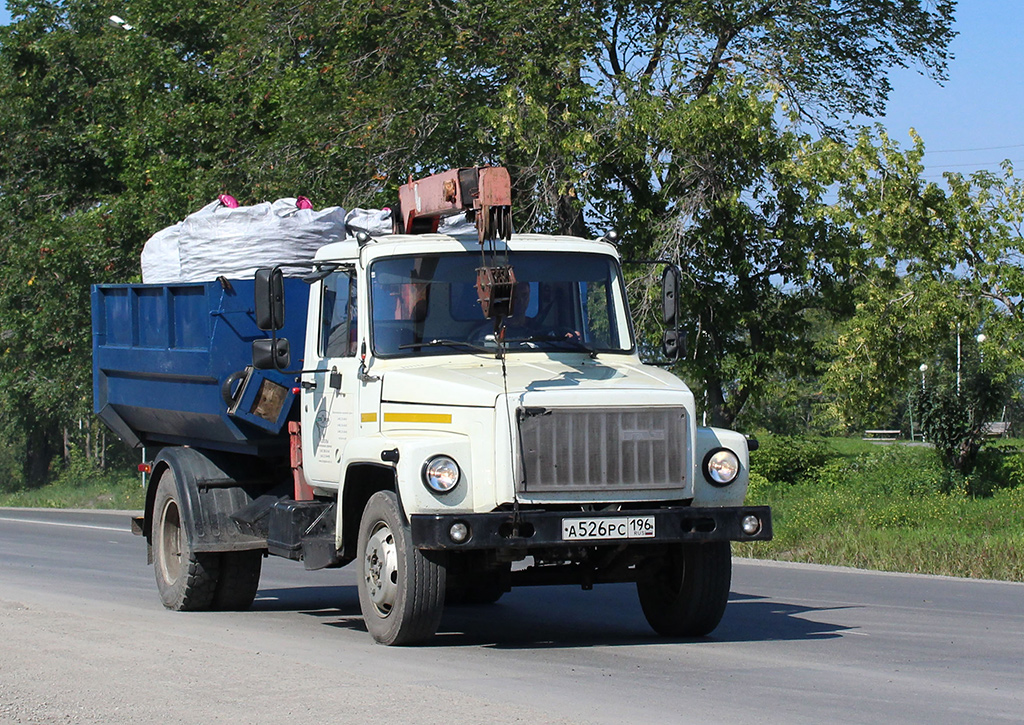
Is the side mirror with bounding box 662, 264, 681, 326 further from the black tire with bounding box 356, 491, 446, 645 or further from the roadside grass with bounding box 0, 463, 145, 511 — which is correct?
the roadside grass with bounding box 0, 463, 145, 511

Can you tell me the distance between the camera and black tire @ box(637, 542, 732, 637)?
30.0ft

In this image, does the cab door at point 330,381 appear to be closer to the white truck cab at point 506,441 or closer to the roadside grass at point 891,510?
the white truck cab at point 506,441

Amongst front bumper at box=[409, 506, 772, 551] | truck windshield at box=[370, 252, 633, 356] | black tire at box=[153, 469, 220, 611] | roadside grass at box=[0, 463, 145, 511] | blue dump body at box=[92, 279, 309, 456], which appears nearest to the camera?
front bumper at box=[409, 506, 772, 551]

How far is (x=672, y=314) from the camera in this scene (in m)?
9.73

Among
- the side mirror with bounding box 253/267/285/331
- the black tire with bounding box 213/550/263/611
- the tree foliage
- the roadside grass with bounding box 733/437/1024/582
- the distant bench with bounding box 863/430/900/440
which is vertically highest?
the tree foliage

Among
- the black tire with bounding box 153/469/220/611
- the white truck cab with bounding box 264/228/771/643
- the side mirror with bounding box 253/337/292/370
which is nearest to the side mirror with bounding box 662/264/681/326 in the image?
the white truck cab with bounding box 264/228/771/643

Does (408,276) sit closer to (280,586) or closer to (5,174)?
(280,586)

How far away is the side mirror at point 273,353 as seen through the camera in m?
9.80

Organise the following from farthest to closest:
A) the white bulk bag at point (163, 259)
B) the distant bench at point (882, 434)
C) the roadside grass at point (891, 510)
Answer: the distant bench at point (882, 434)
the roadside grass at point (891, 510)
the white bulk bag at point (163, 259)

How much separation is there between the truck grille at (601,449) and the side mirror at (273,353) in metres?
2.24

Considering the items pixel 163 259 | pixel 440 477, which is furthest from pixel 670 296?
pixel 163 259

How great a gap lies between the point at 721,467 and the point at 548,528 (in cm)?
126

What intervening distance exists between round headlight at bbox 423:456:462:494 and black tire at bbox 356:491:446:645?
1.18ft

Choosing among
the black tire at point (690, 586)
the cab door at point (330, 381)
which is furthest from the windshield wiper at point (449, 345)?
the black tire at point (690, 586)
